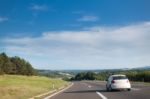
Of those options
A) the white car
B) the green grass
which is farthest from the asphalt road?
the green grass

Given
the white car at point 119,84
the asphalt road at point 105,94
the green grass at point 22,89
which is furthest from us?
the white car at point 119,84

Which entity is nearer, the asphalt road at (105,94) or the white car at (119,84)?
the asphalt road at (105,94)

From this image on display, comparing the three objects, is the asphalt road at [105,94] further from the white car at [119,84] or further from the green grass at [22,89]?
the green grass at [22,89]

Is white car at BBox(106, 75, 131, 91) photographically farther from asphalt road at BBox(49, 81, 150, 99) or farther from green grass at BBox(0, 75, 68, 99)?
green grass at BBox(0, 75, 68, 99)

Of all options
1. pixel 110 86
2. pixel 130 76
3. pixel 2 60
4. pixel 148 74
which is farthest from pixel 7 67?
pixel 110 86

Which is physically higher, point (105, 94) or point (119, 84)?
point (119, 84)

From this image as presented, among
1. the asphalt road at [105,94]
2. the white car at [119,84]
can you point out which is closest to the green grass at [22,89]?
the asphalt road at [105,94]

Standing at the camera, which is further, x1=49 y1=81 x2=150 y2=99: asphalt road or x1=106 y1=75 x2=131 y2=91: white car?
x1=106 y1=75 x2=131 y2=91: white car

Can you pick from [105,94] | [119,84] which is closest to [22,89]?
[119,84]

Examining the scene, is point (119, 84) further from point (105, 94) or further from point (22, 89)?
point (22, 89)

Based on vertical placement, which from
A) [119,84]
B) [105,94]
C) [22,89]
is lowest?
[105,94]

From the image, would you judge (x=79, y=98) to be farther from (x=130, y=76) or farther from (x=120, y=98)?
(x=130, y=76)

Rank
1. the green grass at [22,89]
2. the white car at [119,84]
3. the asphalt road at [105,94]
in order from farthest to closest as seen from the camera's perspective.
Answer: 1. the white car at [119,84]
2. the green grass at [22,89]
3. the asphalt road at [105,94]

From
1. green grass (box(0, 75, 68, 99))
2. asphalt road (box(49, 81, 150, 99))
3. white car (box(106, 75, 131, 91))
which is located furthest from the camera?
white car (box(106, 75, 131, 91))
